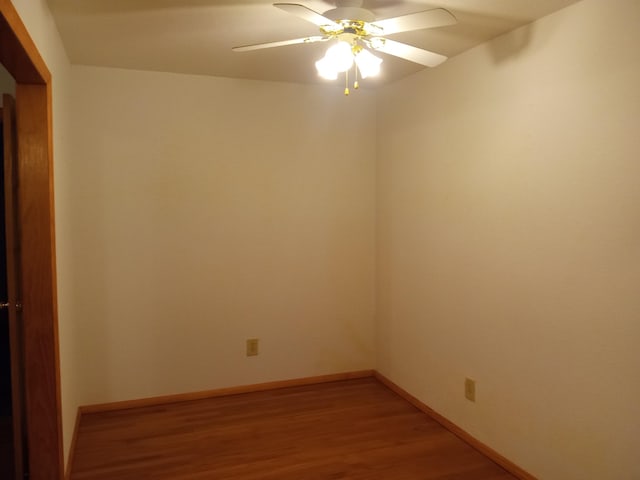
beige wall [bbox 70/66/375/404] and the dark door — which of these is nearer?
the dark door

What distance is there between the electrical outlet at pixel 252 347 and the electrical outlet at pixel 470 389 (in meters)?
1.46

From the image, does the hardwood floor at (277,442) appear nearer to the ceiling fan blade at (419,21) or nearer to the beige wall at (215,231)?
the beige wall at (215,231)

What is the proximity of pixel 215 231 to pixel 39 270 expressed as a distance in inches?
55.8

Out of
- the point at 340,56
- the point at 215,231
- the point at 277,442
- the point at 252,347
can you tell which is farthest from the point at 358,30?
the point at 252,347

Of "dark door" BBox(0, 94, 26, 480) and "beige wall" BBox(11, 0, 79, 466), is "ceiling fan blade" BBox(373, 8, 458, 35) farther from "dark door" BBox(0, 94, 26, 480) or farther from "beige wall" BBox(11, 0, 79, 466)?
"dark door" BBox(0, 94, 26, 480)

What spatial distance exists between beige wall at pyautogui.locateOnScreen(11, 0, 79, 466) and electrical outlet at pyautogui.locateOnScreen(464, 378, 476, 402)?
2.11m

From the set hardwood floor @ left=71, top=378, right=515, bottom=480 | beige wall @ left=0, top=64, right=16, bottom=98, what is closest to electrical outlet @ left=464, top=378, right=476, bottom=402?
hardwood floor @ left=71, top=378, right=515, bottom=480

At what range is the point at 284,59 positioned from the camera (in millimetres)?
2848

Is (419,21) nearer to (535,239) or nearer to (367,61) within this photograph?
(367,61)

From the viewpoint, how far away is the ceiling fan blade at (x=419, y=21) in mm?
1687

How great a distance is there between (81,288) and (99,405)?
0.77 metres

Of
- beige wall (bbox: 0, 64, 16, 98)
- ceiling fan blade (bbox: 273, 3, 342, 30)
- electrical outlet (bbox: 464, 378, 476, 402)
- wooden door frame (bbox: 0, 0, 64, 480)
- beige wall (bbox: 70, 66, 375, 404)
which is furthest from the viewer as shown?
beige wall (bbox: 70, 66, 375, 404)

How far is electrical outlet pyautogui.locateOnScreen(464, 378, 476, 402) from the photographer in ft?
8.89

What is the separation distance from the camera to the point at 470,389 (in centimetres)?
273
